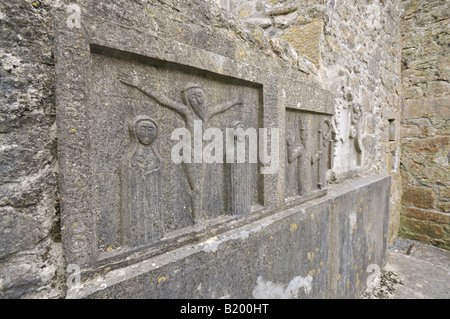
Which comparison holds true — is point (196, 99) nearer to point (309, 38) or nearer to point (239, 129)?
point (239, 129)

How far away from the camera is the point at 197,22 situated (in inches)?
46.6

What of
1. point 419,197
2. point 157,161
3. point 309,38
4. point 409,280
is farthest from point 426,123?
point 157,161

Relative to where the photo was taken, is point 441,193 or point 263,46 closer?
point 263,46

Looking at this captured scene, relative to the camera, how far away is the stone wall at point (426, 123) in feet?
12.2

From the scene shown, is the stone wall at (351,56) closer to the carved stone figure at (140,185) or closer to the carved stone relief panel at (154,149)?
the carved stone relief panel at (154,149)

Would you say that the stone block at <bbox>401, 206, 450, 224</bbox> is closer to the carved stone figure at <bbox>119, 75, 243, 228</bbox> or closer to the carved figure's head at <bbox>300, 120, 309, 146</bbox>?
the carved figure's head at <bbox>300, 120, 309, 146</bbox>

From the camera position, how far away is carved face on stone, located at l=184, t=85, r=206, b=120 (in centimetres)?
109

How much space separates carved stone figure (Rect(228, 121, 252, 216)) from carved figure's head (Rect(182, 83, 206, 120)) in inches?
9.6

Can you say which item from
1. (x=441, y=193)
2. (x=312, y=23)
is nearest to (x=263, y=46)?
(x=312, y=23)

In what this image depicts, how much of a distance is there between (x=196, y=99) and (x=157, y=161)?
1.13ft

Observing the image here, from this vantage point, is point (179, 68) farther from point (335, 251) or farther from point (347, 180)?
point (347, 180)

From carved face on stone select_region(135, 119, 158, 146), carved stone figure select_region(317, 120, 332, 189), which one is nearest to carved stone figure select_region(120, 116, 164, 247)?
carved face on stone select_region(135, 119, 158, 146)

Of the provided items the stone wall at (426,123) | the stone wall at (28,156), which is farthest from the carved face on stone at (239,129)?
the stone wall at (426,123)

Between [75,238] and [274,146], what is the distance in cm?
113
